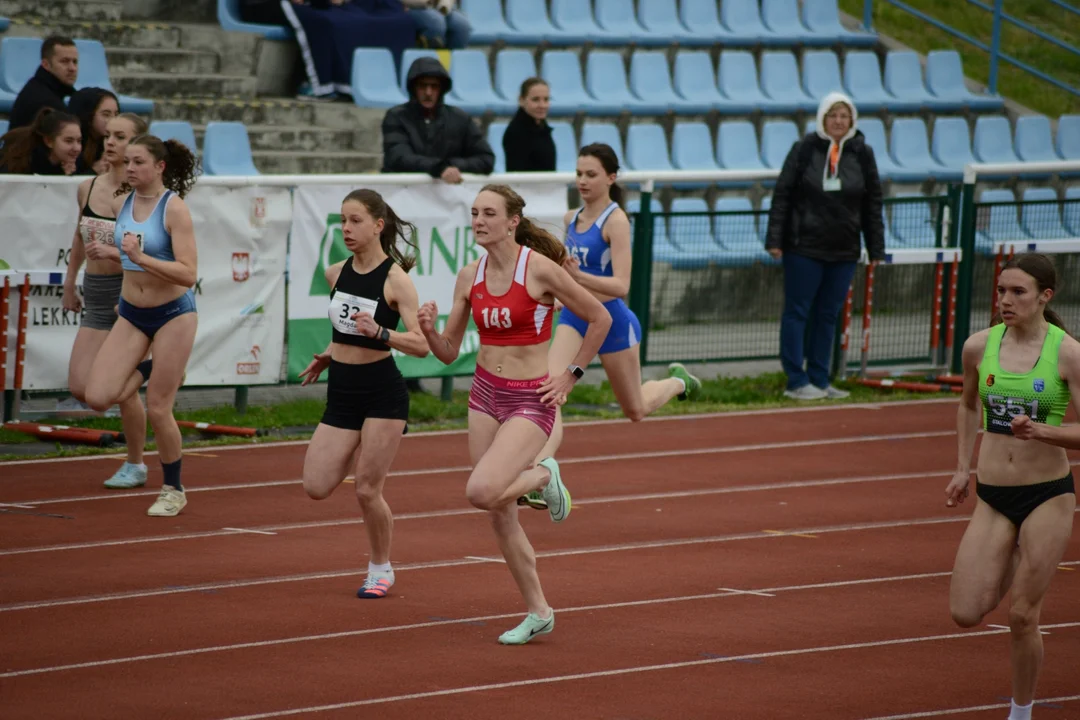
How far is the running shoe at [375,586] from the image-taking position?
Answer: 25.7 feet

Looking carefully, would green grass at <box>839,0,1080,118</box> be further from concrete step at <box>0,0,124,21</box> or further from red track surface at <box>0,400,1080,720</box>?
red track surface at <box>0,400,1080,720</box>

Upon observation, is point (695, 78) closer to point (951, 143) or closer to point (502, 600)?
point (951, 143)

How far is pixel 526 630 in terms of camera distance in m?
7.08

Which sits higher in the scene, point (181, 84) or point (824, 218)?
point (181, 84)

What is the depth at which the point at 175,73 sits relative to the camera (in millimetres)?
17562

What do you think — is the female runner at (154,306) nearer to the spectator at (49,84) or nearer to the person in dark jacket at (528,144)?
the spectator at (49,84)

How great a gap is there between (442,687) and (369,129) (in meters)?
11.5

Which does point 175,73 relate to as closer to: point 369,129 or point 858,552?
point 369,129

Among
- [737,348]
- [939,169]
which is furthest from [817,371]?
[939,169]

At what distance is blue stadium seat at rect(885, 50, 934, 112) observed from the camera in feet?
70.3

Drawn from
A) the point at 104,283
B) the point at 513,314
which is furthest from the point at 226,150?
the point at 513,314

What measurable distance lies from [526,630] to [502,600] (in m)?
0.81

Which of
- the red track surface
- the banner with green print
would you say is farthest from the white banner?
the red track surface

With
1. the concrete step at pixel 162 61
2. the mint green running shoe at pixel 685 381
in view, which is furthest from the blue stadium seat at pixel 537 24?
the mint green running shoe at pixel 685 381
